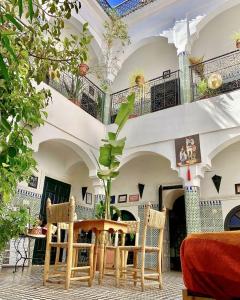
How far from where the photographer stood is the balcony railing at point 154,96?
922 cm

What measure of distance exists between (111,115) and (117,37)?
2.73m

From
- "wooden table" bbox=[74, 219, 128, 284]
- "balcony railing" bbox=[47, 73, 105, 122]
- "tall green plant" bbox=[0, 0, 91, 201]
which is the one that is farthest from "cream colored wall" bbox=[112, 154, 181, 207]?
"tall green plant" bbox=[0, 0, 91, 201]

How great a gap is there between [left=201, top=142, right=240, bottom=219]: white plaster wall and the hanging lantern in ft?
6.00

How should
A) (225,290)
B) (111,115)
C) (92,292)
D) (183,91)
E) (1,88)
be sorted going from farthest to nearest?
(111,115)
(183,91)
(92,292)
(225,290)
(1,88)

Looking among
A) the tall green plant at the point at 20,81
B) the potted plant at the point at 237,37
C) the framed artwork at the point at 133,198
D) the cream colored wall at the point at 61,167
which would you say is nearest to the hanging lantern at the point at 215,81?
the potted plant at the point at 237,37

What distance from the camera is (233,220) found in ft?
27.6

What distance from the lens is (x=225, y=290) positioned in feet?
6.66

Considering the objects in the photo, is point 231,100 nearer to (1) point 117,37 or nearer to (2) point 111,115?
(2) point 111,115

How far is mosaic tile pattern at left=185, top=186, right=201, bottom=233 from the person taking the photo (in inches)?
296

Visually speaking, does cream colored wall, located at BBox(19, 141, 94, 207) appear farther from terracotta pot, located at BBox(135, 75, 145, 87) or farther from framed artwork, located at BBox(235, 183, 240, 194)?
framed artwork, located at BBox(235, 183, 240, 194)

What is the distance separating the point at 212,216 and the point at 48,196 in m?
5.05

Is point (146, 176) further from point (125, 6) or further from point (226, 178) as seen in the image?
point (125, 6)

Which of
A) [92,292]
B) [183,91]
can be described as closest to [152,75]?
[183,91]

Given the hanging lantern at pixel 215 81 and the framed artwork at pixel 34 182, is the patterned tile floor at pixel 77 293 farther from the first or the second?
the hanging lantern at pixel 215 81
